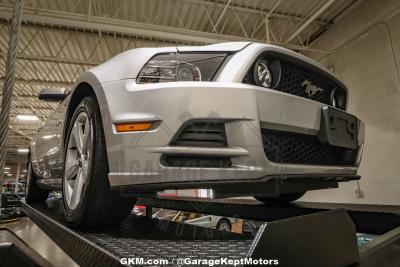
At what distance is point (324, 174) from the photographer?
1.45m

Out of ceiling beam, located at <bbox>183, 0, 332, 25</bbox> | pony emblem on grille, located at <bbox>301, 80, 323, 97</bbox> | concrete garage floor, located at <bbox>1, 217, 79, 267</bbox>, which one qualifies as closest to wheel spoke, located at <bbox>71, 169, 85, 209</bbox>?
pony emblem on grille, located at <bbox>301, 80, 323, 97</bbox>

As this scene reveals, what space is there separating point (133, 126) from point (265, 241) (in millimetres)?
818

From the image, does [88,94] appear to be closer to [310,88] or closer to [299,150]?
[299,150]

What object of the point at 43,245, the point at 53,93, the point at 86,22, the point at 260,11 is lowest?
the point at 43,245

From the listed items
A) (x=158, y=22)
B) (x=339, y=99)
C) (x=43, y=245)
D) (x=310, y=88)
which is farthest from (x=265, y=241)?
Result: (x=158, y=22)

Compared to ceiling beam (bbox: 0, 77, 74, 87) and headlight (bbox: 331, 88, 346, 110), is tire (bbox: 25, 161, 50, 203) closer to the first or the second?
headlight (bbox: 331, 88, 346, 110)

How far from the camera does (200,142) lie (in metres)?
1.21

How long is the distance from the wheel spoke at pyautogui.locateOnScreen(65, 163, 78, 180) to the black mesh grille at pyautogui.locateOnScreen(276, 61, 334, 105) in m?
1.26

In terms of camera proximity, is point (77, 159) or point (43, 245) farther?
point (43, 245)

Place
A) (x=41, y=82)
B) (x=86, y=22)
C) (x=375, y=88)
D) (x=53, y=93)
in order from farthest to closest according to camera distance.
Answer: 1. (x=41, y=82)
2. (x=375, y=88)
3. (x=86, y=22)
4. (x=53, y=93)

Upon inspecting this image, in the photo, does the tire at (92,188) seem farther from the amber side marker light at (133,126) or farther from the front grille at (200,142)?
the front grille at (200,142)

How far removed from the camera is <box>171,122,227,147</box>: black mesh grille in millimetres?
1210

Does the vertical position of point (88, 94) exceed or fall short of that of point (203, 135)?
it exceeds it

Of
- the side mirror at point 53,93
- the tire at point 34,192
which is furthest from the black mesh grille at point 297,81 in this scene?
the tire at point 34,192
